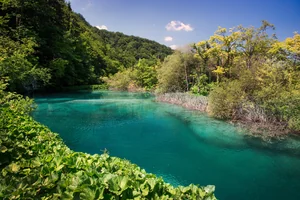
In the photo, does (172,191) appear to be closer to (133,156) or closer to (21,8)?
(133,156)

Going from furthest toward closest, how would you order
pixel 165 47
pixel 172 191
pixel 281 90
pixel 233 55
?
1. pixel 165 47
2. pixel 233 55
3. pixel 281 90
4. pixel 172 191

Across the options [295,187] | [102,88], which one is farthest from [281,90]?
[102,88]

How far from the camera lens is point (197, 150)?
385 inches

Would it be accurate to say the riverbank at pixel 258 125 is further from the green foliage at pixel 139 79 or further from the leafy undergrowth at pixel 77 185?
the green foliage at pixel 139 79

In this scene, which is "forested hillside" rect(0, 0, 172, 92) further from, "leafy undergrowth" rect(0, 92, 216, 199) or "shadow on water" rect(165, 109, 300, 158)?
"shadow on water" rect(165, 109, 300, 158)

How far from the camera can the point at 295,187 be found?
22.4 ft

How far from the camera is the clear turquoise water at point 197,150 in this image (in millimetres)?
6996

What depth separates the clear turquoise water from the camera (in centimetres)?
700

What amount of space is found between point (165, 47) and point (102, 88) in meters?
62.5

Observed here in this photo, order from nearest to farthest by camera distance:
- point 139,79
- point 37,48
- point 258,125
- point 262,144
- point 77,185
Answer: point 77,185 < point 262,144 < point 258,125 < point 37,48 < point 139,79

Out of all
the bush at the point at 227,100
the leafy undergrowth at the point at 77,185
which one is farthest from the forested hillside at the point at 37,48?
the bush at the point at 227,100

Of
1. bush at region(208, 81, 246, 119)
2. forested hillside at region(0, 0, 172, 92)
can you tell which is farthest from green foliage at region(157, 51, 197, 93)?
forested hillside at region(0, 0, 172, 92)

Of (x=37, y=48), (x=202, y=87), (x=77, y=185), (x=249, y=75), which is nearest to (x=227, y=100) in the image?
(x=249, y=75)

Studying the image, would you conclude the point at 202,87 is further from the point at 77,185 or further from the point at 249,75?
the point at 77,185
